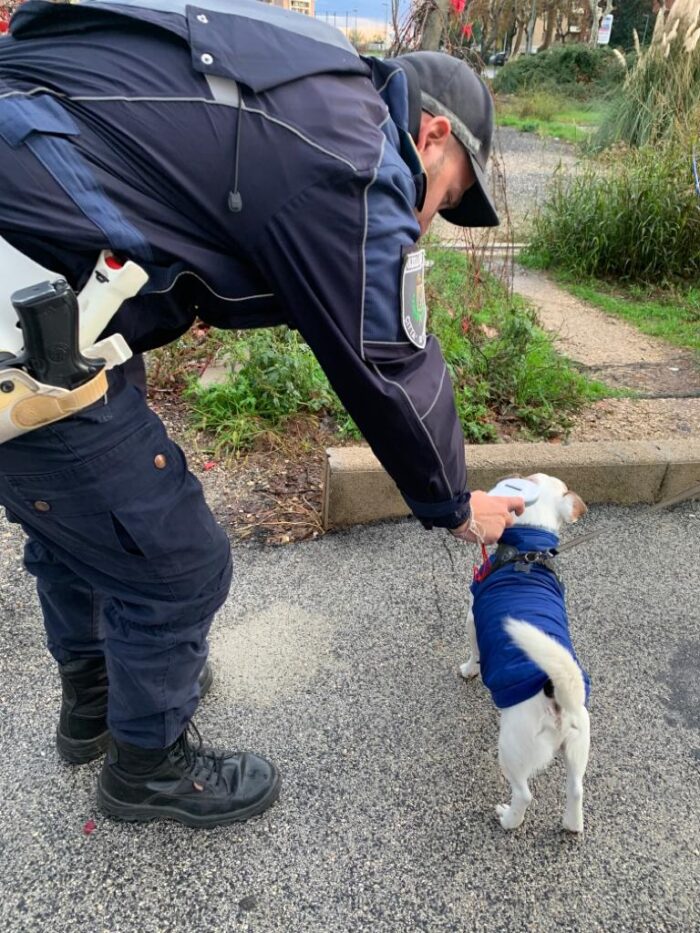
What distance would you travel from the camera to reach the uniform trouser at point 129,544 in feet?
4.48

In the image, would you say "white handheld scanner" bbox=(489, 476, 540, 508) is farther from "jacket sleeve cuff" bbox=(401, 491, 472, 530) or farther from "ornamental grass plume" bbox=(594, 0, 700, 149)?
"ornamental grass plume" bbox=(594, 0, 700, 149)

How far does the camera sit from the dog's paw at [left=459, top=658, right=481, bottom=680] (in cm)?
235

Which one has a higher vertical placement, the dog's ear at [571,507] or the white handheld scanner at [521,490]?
the white handheld scanner at [521,490]

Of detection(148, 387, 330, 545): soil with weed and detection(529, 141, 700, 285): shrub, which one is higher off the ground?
detection(529, 141, 700, 285): shrub

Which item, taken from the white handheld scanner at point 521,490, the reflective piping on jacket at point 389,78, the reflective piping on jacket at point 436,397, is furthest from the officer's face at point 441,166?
the white handheld scanner at point 521,490

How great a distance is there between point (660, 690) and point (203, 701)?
1.57 metres

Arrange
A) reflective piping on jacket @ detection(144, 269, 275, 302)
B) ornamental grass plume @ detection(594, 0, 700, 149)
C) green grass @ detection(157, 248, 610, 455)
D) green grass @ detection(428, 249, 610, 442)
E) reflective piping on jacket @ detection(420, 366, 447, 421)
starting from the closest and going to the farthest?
reflective piping on jacket @ detection(144, 269, 275, 302), reflective piping on jacket @ detection(420, 366, 447, 421), green grass @ detection(157, 248, 610, 455), green grass @ detection(428, 249, 610, 442), ornamental grass plume @ detection(594, 0, 700, 149)

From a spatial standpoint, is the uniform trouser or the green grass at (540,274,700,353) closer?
the uniform trouser

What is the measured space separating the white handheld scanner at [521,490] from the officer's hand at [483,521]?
1.10ft

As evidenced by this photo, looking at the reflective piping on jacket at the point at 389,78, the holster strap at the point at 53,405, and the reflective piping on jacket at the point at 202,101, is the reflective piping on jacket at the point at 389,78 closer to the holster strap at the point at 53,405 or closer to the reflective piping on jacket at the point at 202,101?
the reflective piping on jacket at the point at 202,101

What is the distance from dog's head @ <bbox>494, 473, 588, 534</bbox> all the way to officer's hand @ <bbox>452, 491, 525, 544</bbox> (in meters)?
0.33

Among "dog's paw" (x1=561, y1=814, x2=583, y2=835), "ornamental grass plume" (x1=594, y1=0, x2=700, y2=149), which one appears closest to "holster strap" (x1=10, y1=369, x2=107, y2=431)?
"dog's paw" (x1=561, y1=814, x2=583, y2=835)

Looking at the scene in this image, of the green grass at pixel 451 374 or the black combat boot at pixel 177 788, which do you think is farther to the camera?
the green grass at pixel 451 374

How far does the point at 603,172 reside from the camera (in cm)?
696
